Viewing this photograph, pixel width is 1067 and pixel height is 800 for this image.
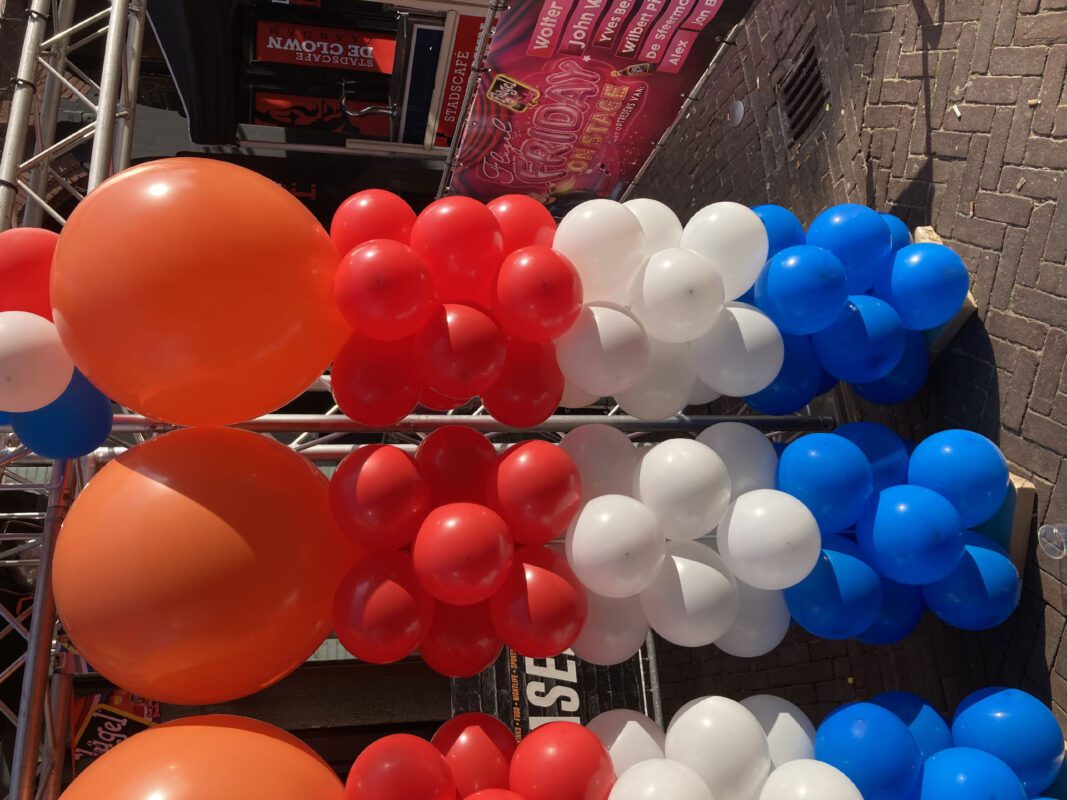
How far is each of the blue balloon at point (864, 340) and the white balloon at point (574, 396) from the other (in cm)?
91

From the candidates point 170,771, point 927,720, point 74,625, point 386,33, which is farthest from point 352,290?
point 386,33

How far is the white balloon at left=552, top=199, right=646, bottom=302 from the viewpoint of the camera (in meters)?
2.67

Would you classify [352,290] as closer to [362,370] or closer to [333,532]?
[362,370]

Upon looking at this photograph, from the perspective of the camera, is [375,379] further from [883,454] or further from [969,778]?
[969,778]

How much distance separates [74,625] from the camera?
2.14 metres

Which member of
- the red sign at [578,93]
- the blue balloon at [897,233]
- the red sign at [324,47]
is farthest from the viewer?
the red sign at [324,47]

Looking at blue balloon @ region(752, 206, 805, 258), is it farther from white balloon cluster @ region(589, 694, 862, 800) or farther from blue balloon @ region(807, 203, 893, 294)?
white balloon cluster @ region(589, 694, 862, 800)

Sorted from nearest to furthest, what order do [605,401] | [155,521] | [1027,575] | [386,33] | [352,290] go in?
[155,521] < [352,290] < [1027,575] < [605,401] < [386,33]

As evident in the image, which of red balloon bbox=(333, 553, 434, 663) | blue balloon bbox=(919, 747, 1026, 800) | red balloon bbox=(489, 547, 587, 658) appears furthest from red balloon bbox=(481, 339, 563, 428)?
blue balloon bbox=(919, 747, 1026, 800)

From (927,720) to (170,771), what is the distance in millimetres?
2227

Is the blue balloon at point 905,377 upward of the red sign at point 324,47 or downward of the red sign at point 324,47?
downward

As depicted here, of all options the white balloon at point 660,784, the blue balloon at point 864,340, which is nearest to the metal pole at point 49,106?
the white balloon at point 660,784

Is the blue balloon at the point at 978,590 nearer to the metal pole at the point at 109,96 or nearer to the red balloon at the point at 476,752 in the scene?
the red balloon at the point at 476,752

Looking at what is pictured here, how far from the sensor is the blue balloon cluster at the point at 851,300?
2.81m
